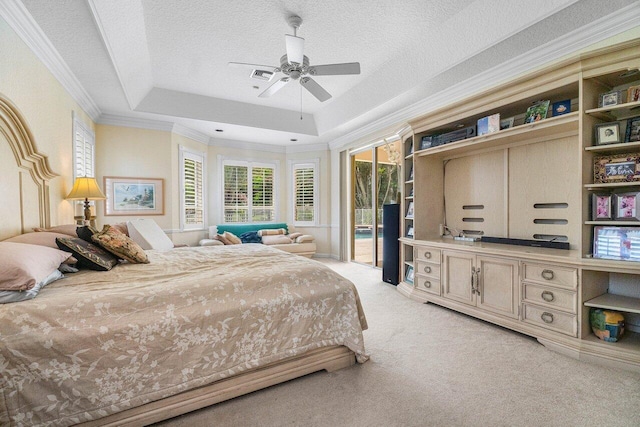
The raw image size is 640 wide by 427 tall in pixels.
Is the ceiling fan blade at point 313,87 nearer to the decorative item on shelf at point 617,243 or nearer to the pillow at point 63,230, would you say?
the pillow at point 63,230

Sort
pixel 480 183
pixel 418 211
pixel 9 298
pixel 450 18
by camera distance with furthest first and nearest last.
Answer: pixel 418 211
pixel 480 183
pixel 450 18
pixel 9 298

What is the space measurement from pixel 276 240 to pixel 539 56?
4951 millimetres

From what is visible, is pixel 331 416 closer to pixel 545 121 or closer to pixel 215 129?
pixel 545 121

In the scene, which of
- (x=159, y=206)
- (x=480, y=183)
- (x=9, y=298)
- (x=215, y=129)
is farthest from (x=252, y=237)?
(x=9, y=298)

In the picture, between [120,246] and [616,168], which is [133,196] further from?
[616,168]

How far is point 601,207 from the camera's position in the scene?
2271 mm

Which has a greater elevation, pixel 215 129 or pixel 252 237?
pixel 215 129

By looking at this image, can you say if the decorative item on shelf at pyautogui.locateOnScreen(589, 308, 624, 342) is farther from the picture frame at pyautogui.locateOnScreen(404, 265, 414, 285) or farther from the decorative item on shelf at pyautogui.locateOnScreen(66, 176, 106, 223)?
the decorative item on shelf at pyautogui.locateOnScreen(66, 176, 106, 223)

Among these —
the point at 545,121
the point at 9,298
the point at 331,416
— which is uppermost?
the point at 545,121

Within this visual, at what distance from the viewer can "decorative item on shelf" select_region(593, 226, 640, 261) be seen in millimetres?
2096

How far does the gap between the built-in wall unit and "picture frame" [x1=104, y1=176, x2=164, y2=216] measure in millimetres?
4371

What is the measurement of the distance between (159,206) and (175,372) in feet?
13.9

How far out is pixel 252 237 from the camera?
6270 millimetres

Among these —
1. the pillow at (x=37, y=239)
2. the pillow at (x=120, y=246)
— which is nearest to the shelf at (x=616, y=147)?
the pillow at (x=120, y=246)
